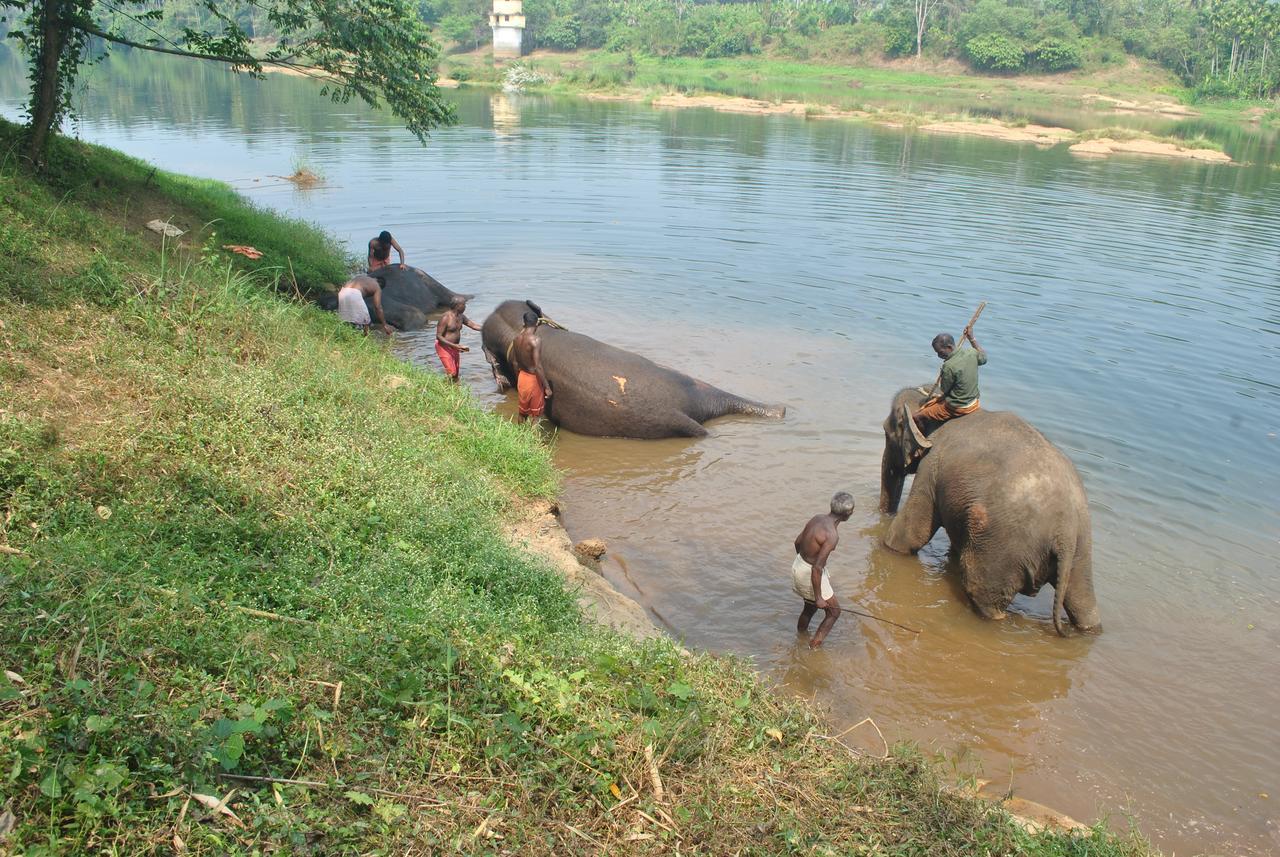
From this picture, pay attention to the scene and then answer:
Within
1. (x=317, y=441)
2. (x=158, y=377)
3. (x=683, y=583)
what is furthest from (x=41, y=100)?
(x=683, y=583)

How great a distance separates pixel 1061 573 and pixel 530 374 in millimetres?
5716

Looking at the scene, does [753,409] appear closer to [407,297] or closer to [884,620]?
[884,620]

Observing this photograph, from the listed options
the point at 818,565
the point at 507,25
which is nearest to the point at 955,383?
the point at 818,565

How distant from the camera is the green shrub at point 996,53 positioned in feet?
221

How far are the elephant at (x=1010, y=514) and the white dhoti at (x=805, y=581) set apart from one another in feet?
4.25

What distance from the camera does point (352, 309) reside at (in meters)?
11.6

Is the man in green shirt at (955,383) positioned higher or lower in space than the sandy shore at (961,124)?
lower

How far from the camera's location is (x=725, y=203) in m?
24.7

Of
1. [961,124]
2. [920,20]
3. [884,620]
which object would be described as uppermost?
[920,20]

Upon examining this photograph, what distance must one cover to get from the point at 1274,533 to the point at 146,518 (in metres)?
9.79

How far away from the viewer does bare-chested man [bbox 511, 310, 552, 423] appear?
10023mm

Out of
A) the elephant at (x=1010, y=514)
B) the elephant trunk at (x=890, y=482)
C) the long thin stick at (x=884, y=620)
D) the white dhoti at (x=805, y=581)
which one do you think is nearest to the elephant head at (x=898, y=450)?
the elephant trunk at (x=890, y=482)

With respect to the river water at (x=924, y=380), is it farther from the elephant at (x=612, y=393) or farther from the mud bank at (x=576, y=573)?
the mud bank at (x=576, y=573)

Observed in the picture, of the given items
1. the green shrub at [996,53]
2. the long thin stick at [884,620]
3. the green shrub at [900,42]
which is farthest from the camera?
the green shrub at [900,42]
